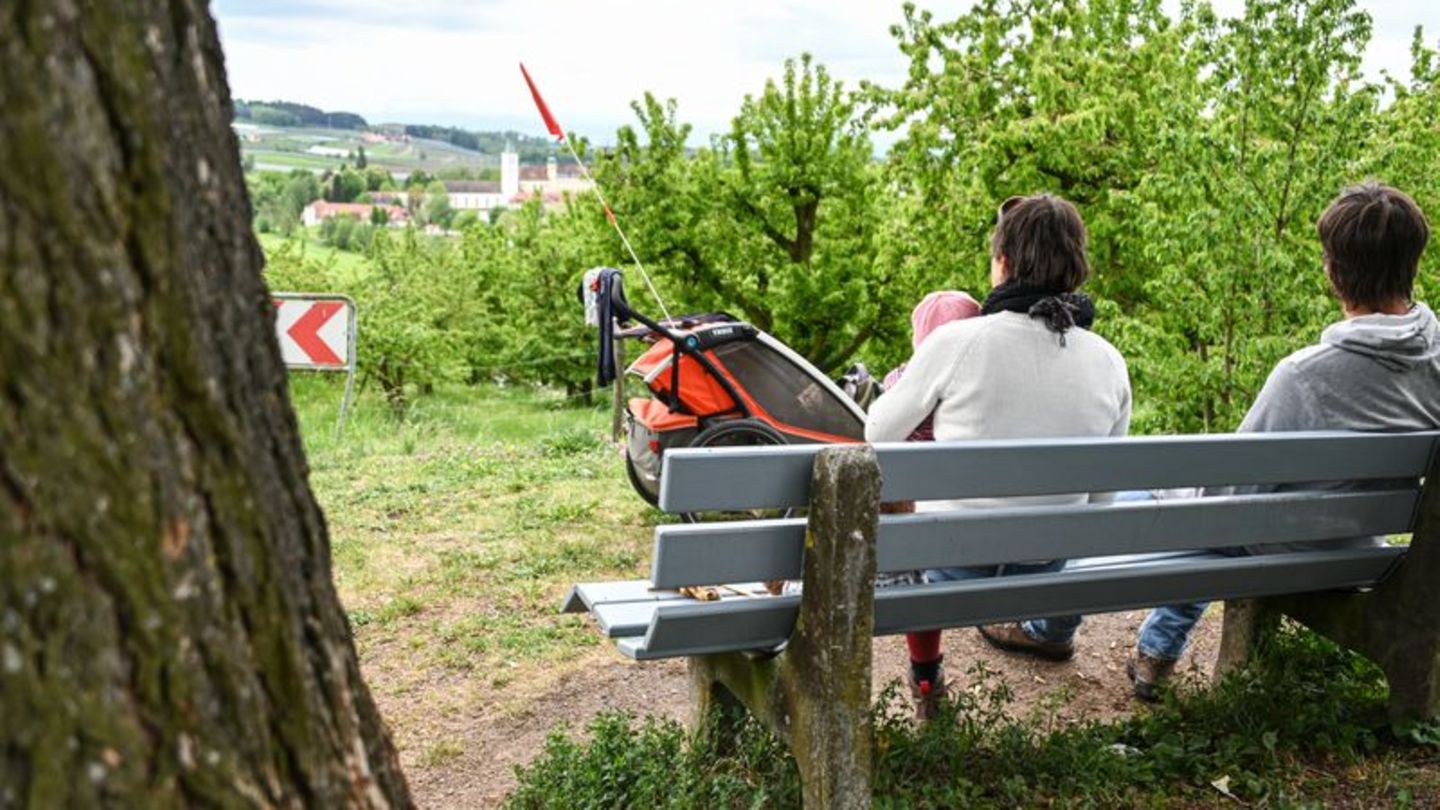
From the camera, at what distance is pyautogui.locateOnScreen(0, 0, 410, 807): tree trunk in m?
1.46

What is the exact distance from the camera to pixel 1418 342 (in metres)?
3.78

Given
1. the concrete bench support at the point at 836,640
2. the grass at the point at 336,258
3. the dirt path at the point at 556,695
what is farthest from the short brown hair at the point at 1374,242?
the grass at the point at 336,258

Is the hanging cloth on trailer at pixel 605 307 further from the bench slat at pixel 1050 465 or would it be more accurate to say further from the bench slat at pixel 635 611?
the bench slat at pixel 1050 465

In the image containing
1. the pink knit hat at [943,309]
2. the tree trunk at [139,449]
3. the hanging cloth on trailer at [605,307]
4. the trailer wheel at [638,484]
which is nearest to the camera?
the tree trunk at [139,449]

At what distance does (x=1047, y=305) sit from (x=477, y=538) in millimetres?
4158

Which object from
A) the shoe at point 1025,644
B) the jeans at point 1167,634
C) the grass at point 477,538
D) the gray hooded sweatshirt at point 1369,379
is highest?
the gray hooded sweatshirt at point 1369,379

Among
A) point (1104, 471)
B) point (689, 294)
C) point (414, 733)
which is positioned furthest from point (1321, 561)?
point (689, 294)

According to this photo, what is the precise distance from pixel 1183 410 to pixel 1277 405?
4293mm

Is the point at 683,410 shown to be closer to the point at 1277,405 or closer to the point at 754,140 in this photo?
the point at 1277,405

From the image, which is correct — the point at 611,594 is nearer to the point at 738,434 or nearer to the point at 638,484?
the point at 738,434

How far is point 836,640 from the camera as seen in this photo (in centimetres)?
305

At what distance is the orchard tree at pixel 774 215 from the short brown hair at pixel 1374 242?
570 inches

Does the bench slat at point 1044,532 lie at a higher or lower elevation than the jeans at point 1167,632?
higher

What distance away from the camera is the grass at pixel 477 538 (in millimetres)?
5637
